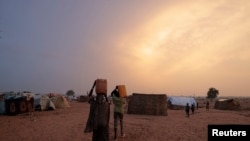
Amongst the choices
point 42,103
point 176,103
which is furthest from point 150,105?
point 176,103

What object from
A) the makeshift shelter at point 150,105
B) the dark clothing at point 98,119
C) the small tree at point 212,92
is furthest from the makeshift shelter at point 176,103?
the small tree at point 212,92

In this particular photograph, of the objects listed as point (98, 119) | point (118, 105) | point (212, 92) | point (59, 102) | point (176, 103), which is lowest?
point (176, 103)

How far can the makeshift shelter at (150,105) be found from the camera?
26953 millimetres

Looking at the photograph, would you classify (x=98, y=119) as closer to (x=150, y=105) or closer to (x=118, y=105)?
(x=118, y=105)

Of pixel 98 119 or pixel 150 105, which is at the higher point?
pixel 98 119

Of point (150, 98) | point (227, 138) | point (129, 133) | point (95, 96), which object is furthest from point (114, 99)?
point (150, 98)

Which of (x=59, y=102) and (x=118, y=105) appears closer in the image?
(x=118, y=105)

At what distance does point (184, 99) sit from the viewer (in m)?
50.6

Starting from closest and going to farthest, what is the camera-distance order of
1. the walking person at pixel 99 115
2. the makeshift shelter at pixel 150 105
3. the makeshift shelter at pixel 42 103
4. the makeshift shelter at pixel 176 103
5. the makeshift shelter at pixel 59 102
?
1. the walking person at pixel 99 115
2. the makeshift shelter at pixel 150 105
3. the makeshift shelter at pixel 42 103
4. the makeshift shelter at pixel 59 102
5. the makeshift shelter at pixel 176 103

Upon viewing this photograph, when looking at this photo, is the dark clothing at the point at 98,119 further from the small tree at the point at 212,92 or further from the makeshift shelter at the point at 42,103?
the small tree at the point at 212,92

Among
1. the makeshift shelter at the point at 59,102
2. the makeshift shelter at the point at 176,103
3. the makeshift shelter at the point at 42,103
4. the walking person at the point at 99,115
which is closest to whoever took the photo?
the walking person at the point at 99,115

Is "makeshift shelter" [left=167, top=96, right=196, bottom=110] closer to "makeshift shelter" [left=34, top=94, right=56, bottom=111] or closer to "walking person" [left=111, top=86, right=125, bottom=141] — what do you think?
"makeshift shelter" [left=34, top=94, right=56, bottom=111]

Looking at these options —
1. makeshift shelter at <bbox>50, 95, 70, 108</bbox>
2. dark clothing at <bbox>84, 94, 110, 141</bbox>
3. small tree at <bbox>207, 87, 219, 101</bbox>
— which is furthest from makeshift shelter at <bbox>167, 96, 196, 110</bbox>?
small tree at <bbox>207, 87, 219, 101</bbox>

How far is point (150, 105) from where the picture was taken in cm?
2705
